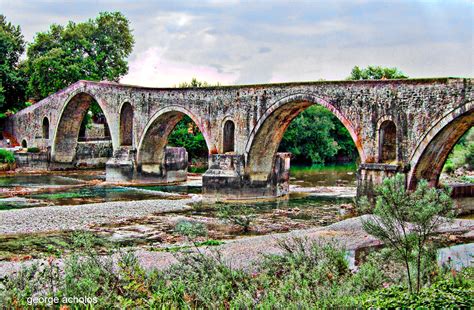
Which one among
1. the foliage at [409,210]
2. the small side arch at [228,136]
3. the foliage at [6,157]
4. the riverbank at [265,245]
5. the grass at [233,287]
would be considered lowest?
the riverbank at [265,245]

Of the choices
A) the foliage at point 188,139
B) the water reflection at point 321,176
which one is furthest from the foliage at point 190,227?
the foliage at point 188,139

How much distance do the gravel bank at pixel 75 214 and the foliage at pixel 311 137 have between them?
31547 mm

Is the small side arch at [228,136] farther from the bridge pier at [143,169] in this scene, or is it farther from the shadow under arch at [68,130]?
the shadow under arch at [68,130]

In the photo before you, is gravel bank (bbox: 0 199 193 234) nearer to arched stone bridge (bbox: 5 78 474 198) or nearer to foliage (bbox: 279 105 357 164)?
arched stone bridge (bbox: 5 78 474 198)

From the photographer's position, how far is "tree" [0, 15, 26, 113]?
5672 centimetres

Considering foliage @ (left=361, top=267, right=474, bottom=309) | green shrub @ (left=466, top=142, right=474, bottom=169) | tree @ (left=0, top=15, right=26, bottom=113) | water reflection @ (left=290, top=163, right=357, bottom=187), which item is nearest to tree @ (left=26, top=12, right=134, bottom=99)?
tree @ (left=0, top=15, right=26, bottom=113)

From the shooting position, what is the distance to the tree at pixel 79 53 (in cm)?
5334

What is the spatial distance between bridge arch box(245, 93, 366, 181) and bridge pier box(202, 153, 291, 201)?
0.34m

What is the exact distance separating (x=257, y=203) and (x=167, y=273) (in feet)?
61.5

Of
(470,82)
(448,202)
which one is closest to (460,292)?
(448,202)

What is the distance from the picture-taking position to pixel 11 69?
59.1m

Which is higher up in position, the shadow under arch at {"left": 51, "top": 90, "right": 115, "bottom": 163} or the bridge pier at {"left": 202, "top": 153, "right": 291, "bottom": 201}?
the shadow under arch at {"left": 51, "top": 90, "right": 115, "bottom": 163}

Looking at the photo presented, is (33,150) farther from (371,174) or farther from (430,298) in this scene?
(430,298)

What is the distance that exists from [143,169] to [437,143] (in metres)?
22.4
